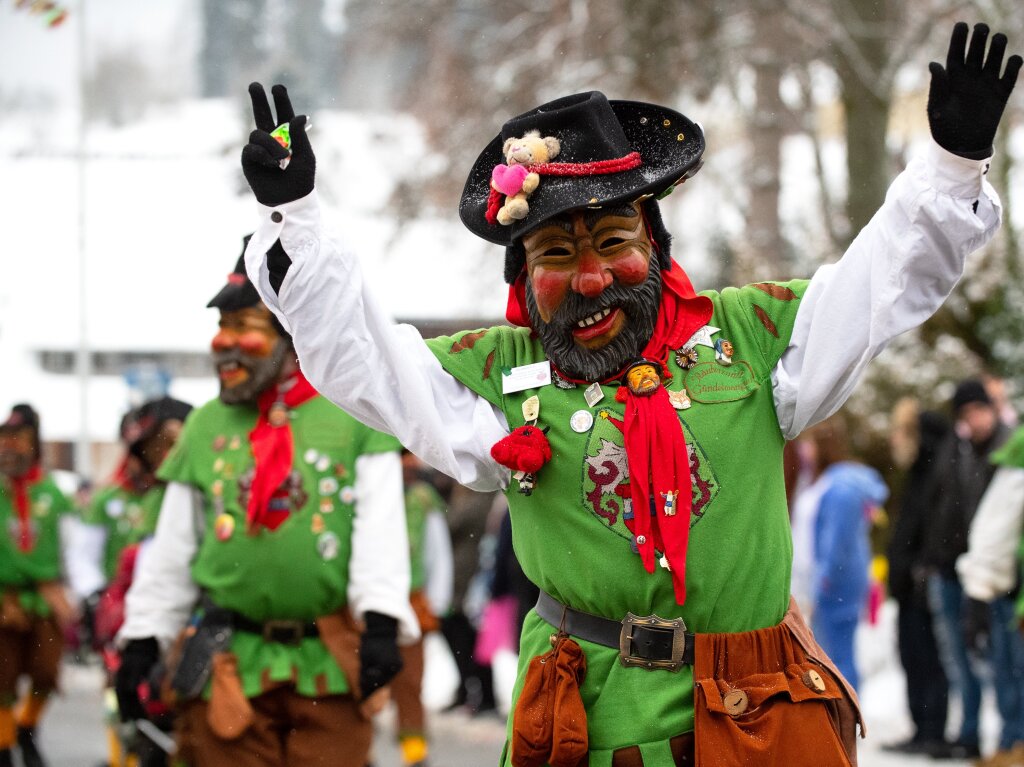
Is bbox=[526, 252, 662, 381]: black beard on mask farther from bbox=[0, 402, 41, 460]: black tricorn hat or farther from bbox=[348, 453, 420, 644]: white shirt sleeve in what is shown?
bbox=[0, 402, 41, 460]: black tricorn hat

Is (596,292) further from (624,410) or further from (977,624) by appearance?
(977,624)

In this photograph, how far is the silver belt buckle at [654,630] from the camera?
3408mm

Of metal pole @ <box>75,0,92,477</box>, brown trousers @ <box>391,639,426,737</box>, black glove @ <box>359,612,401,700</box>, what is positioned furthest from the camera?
metal pole @ <box>75,0,92,477</box>

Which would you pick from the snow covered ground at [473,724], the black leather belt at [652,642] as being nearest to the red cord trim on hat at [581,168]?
the black leather belt at [652,642]

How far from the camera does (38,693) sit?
823cm

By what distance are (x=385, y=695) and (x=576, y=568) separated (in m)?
1.86

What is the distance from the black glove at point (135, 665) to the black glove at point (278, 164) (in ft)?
7.95

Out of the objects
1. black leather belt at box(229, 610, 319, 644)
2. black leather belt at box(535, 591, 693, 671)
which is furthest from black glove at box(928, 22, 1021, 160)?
black leather belt at box(229, 610, 319, 644)

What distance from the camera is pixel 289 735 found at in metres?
5.16

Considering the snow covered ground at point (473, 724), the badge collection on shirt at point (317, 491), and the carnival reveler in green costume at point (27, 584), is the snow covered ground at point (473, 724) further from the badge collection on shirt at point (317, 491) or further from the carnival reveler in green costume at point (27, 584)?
the badge collection on shirt at point (317, 491)

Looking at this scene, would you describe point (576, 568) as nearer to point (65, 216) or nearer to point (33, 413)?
point (33, 413)

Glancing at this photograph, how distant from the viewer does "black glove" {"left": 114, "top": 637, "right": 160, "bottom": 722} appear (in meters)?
5.25

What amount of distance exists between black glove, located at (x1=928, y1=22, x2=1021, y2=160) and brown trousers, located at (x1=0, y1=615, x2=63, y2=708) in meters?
6.20

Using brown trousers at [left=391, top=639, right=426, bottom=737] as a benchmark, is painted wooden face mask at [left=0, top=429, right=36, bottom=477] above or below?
above
